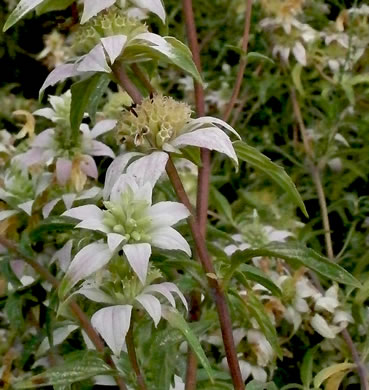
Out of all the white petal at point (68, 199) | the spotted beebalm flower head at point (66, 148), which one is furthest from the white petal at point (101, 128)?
the white petal at point (68, 199)

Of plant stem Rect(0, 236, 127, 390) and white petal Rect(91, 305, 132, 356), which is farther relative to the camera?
plant stem Rect(0, 236, 127, 390)

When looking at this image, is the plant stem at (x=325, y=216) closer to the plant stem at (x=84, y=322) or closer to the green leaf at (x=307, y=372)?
the green leaf at (x=307, y=372)

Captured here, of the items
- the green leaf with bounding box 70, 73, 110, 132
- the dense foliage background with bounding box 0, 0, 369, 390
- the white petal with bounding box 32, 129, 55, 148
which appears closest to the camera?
the green leaf with bounding box 70, 73, 110, 132

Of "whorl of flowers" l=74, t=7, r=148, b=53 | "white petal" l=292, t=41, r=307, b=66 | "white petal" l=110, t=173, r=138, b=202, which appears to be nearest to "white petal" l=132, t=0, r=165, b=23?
"whorl of flowers" l=74, t=7, r=148, b=53

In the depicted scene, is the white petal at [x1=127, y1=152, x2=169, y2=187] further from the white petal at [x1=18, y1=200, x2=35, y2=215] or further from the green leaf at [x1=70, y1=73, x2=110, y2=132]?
the white petal at [x1=18, y1=200, x2=35, y2=215]

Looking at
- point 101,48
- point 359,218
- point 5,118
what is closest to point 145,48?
point 101,48

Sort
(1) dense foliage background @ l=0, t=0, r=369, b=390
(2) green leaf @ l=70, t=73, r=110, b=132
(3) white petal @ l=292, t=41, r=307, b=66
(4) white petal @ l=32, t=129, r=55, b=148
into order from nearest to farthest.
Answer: (2) green leaf @ l=70, t=73, r=110, b=132, (1) dense foliage background @ l=0, t=0, r=369, b=390, (4) white petal @ l=32, t=129, r=55, b=148, (3) white petal @ l=292, t=41, r=307, b=66

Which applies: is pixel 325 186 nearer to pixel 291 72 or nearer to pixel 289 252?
pixel 291 72

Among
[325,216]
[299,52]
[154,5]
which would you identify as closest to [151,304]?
[154,5]
